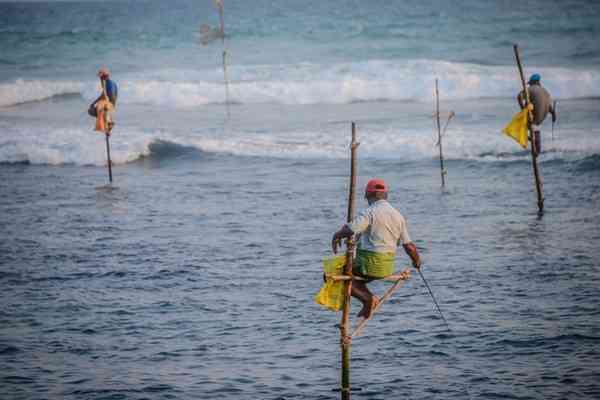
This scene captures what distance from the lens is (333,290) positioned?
732cm

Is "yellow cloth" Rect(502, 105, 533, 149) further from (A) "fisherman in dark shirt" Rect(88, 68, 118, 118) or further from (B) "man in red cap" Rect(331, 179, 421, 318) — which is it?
(A) "fisherman in dark shirt" Rect(88, 68, 118, 118)

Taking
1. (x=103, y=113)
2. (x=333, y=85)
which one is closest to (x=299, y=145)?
(x=103, y=113)

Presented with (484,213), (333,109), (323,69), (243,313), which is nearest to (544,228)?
(484,213)

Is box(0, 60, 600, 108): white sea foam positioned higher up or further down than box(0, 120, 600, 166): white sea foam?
higher up

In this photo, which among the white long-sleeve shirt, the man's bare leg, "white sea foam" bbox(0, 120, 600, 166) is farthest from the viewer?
"white sea foam" bbox(0, 120, 600, 166)

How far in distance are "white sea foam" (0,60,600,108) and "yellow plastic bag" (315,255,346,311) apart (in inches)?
841

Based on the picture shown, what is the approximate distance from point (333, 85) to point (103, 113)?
567 inches

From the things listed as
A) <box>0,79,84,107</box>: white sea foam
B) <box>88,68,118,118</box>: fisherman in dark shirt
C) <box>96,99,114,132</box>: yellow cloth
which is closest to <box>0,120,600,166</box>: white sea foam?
<box>96,99,114,132</box>: yellow cloth

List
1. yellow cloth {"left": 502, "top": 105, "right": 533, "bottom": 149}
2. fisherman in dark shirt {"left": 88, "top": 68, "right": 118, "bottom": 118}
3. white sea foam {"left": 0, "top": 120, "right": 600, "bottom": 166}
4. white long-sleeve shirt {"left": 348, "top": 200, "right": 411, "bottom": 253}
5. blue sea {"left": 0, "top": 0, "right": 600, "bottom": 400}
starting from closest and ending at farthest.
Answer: white long-sleeve shirt {"left": 348, "top": 200, "right": 411, "bottom": 253} → blue sea {"left": 0, "top": 0, "right": 600, "bottom": 400} → yellow cloth {"left": 502, "top": 105, "right": 533, "bottom": 149} → fisherman in dark shirt {"left": 88, "top": 68, "right": 118, "bottom": 118} → white sea foam {"left": 0, "top": 120, "right": 600, "bottom": 166}

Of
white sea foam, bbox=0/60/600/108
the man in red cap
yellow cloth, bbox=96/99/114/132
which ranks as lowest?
the man in red cap

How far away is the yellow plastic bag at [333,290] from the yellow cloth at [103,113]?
398 inches

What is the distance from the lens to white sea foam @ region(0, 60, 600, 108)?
28.5 m

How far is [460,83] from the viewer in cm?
2889

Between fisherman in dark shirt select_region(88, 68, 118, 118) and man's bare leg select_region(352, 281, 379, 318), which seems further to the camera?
fisherman in dark shirt select_region(88, 68, 118, 118)
